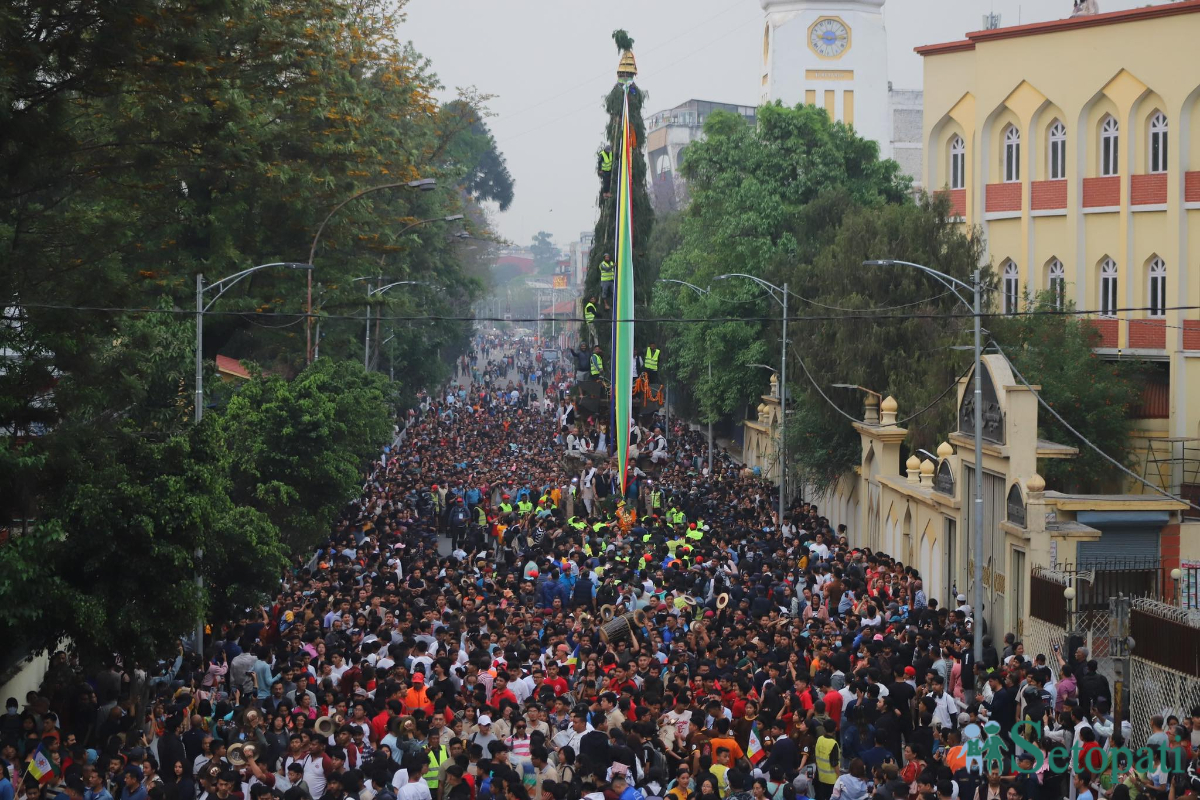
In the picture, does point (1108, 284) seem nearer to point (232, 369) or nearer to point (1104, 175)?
point (1104, 175)

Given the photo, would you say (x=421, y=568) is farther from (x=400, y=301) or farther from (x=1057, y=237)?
(x=1057, y=237)

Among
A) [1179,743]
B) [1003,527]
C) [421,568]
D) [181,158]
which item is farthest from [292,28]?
[1179,743]

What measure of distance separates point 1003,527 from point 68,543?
524 inches

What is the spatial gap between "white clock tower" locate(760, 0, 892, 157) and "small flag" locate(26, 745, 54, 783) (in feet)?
209

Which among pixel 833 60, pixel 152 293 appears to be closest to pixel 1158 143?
pixel 152 293

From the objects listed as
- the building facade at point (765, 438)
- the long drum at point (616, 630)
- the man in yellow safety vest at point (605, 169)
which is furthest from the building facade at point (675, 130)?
the long drum at point (616, 630)

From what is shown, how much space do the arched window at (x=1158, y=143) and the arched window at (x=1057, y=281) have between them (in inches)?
138

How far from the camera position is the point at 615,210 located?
41.5 meters

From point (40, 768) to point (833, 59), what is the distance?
65816mm

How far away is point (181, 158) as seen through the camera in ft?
73.9

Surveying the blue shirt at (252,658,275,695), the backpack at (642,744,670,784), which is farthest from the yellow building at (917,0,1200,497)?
the backpack at (642,744,670,784)

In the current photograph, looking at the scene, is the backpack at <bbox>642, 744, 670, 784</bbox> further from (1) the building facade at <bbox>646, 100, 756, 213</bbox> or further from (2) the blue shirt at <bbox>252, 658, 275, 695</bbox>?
(1) the building facade at <bbox>646, 100, 756, 213</bbox>

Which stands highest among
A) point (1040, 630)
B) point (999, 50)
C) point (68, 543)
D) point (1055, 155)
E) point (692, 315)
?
point (999, 50)

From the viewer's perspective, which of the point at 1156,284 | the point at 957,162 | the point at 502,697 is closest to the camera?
the point at 502,697
